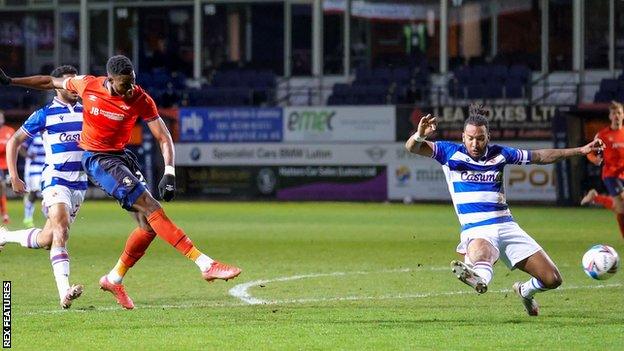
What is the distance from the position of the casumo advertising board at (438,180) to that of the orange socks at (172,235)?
76.3ft

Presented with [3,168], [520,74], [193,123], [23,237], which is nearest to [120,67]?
[23,237]

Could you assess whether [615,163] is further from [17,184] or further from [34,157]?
[34,157]

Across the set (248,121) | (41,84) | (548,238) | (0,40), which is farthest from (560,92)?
(41,84)

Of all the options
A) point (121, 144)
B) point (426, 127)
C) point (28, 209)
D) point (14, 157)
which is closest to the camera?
point (426, 127)

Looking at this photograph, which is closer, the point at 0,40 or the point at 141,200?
the point at 141,200

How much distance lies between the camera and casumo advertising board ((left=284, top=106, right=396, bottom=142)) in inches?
1435

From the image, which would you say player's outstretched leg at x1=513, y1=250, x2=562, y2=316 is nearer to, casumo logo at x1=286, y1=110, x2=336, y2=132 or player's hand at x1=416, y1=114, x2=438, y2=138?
player's hand at x1=416, y1=114, x2=438, y2=138

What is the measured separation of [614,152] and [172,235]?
A: 37.6 feet

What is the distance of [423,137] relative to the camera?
11.6 meters

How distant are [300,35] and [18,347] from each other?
33.8 metres

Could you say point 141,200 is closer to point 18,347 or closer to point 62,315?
point 62,315

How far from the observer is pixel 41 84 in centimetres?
1241

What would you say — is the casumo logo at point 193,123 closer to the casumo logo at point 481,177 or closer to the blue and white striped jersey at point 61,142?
the blue and white striped jersey at point 61,142

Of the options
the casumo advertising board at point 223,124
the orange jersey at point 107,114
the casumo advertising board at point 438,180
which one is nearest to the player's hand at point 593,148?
the orange jersey at point 107,114
